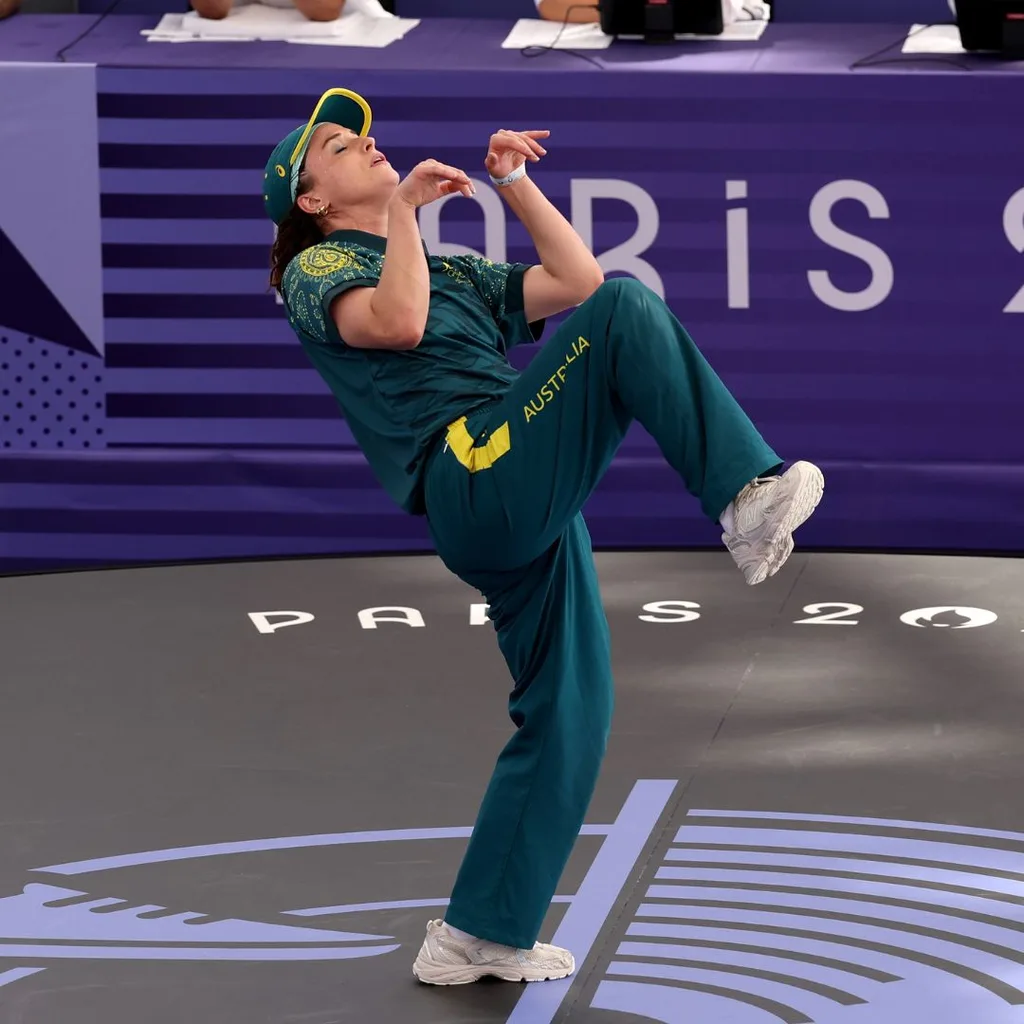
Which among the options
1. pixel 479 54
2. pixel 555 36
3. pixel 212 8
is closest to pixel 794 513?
pixel 479 54

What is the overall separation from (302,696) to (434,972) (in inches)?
63.1

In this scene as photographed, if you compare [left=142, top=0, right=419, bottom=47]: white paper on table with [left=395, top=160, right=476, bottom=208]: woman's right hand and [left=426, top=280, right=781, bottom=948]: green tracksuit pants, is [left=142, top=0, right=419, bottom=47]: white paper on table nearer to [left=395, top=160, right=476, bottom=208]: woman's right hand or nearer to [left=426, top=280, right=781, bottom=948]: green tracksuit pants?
[left=395, top=160, right=476, bottom=208]: woman's right hand

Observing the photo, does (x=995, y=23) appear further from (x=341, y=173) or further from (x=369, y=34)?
(x=341, y=173)

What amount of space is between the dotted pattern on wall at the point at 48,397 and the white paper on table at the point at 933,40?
113 inches

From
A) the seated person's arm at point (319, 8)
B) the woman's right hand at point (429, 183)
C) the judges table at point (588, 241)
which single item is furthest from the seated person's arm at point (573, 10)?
the woman's right hand at point (429, 183)

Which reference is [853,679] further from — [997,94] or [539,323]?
[997,94]

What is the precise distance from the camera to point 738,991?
2.38 meters

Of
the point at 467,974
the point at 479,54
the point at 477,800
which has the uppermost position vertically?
the point at 479,54

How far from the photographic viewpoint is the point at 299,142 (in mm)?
2594

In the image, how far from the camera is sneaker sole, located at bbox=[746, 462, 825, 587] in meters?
2.18

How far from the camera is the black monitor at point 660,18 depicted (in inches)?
236

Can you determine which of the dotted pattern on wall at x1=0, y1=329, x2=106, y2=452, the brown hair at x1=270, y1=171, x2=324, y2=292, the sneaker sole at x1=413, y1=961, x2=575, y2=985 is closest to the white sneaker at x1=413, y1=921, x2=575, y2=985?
the sneaker sole at x1=413, y1=961, x2=575, y2=985

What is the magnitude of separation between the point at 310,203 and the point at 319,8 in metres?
3.78

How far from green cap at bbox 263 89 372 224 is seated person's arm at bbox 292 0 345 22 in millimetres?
3691
